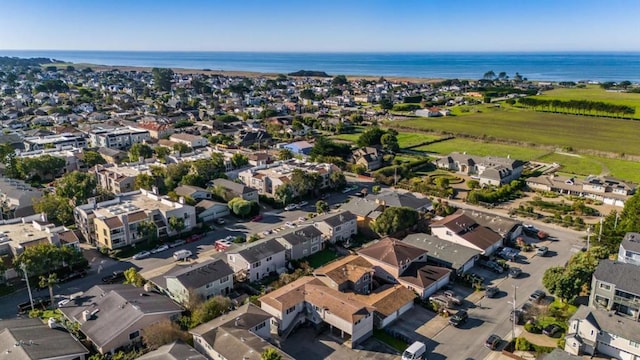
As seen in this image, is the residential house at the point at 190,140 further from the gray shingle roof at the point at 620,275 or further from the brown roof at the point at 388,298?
the gray shingle roof at the point at 620,275

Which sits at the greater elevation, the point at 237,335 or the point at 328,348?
the point at 237,335

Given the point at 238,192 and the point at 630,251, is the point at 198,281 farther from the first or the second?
the point at 630,251

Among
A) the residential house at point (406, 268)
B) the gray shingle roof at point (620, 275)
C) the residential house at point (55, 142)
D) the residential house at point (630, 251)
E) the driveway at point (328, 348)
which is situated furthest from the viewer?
the residential house at point (55, 142)

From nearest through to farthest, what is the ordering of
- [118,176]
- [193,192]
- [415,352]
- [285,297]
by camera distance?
[415,352] < [285,297] < [193,192] < [118,176]

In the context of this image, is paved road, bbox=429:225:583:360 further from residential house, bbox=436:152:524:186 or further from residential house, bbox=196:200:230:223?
residential house, bbox=196:200:230:223

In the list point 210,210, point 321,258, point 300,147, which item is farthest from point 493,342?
point 300,147

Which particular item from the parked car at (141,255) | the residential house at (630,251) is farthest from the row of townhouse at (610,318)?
the parked car at (141,255)

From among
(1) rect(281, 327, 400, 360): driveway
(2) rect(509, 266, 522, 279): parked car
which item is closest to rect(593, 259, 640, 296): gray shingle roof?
(2) rect(509, 266, 522, 279): parked car
